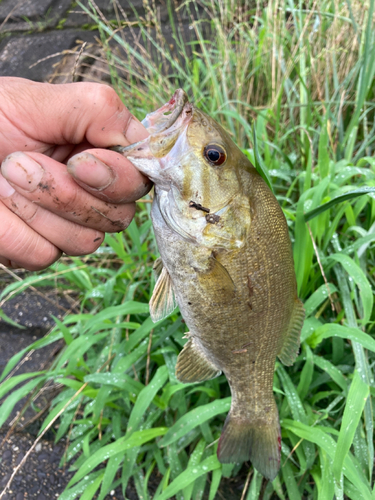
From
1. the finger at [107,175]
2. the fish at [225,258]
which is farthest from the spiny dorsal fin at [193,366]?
the finger at [107,175]

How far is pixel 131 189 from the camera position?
3.91ft

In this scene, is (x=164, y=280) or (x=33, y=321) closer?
(x=164, y=280)

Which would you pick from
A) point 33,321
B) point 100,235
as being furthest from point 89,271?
point 100,235

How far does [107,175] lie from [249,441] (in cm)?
115

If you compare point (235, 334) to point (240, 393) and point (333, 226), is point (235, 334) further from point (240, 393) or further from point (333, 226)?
point (333, 226)

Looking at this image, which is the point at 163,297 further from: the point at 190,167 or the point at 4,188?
the point at 4,188

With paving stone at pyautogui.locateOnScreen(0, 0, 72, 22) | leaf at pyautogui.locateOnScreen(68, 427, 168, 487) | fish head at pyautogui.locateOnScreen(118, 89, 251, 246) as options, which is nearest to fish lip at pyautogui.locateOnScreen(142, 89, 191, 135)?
fish head at pyautogui.locateOnScreen(118, 89, 251, 246)

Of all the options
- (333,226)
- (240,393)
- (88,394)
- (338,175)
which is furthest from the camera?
(338,175)

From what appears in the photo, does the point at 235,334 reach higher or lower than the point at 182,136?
lower

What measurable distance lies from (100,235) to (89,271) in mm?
1139

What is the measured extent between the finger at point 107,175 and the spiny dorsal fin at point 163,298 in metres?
0.32

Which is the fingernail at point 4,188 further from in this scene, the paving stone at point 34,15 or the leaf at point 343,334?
the paving stone at point 34,15

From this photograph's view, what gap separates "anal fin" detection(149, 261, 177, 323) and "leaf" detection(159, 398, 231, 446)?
1.94 ft

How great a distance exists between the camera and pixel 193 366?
1.45 metres
